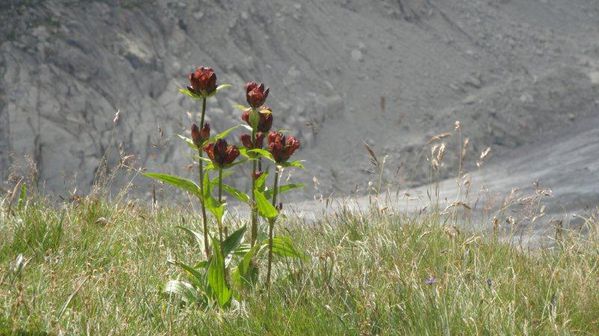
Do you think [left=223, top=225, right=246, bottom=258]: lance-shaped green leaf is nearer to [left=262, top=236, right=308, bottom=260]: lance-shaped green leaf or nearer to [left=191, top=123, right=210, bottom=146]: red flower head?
[left=262, top=236, right=308, bottom=260]: lance-shaped green leaf

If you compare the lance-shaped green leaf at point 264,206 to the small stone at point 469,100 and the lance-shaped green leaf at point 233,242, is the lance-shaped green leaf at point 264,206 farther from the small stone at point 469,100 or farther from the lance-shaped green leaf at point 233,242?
the small stone at point 469,100

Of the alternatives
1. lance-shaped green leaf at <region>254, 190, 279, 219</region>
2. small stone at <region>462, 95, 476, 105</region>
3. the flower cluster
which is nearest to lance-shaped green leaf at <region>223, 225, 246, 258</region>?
the flower cluster

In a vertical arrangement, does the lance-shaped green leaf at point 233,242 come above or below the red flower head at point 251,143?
below

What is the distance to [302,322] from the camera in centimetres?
342

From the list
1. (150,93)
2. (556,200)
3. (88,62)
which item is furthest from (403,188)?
(88,62)

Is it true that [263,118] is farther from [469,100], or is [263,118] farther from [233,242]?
[469,100]

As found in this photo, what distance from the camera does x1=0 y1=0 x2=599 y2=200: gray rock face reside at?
1115 cm

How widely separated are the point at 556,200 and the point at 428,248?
5.22 meters

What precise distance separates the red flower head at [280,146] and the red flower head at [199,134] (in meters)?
0.27

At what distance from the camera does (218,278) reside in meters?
3.78

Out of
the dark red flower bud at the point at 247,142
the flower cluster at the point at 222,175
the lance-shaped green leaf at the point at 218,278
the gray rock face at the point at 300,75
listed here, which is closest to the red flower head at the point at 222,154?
the flower cluster at the point at 222,175

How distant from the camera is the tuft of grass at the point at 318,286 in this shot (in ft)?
11.1

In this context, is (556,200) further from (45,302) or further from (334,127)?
(45,302)

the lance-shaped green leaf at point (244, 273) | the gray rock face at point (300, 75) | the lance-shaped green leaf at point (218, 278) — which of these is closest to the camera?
the lance-shaped green leaf at point (218, 278)
